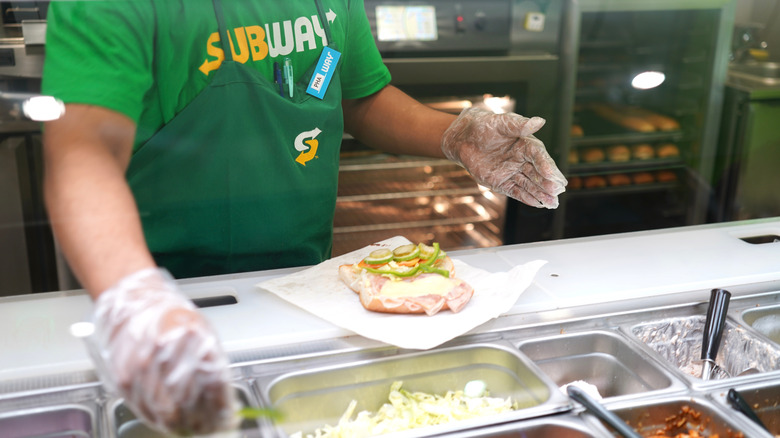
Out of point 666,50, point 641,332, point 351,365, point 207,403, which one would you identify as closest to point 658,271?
point 641,332

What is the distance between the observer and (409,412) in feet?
3.92

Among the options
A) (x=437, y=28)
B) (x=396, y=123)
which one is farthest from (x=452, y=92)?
(x=396, y=123)

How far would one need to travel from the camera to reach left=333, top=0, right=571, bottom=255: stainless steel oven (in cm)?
238

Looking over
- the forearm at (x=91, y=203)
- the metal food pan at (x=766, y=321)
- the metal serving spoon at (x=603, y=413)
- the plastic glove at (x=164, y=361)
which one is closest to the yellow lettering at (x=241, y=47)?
the forearm at (x=91, y=203)

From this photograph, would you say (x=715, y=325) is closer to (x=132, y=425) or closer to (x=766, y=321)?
(x=766, y=321)

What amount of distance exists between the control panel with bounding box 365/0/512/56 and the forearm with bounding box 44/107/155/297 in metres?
1.23

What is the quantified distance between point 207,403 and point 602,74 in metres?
2.56

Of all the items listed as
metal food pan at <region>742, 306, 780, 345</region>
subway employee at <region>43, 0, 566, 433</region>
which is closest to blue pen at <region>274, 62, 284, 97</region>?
subway employee at <region>43, 0, 566, 433</region>

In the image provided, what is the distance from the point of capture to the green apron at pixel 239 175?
138 cm

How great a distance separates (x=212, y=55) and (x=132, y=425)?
70cm

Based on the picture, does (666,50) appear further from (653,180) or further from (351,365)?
(351,365)

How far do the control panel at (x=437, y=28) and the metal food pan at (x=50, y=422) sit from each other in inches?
56.7

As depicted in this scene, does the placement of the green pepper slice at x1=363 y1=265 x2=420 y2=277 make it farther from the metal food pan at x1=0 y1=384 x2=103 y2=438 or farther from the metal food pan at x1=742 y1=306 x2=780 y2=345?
the metal food pan at x1=742 y1=306 x2=780 y2=345

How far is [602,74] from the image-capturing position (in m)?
2.90
